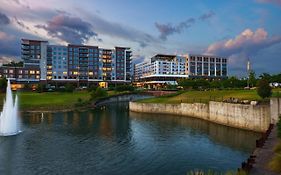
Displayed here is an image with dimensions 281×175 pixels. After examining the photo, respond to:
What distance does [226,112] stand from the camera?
55219 millimetres

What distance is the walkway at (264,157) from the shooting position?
2037cm

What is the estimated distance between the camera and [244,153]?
115ft

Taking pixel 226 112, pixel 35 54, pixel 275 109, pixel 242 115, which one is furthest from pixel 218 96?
pixel 35 54

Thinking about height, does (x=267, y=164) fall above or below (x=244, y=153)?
above

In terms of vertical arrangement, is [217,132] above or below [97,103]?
below

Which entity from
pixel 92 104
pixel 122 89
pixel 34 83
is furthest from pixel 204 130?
pixel 34 83

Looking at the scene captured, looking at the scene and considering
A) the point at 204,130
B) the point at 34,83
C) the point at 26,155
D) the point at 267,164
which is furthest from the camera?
the point at 34,83

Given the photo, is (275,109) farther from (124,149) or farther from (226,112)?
(124,149)

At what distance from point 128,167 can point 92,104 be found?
77300 mm

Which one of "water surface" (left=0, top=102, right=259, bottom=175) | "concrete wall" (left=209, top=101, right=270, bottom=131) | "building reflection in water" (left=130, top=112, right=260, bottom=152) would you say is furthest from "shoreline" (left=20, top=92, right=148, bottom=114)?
"concrete wall" (left=209, top=101, right=270, bottom=131)

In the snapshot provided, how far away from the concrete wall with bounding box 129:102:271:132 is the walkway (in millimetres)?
14373

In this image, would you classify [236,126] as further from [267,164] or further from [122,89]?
[122,89]

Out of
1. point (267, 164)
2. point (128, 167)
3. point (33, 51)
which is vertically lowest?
point (128, 167)

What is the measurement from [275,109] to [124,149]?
81.4 feet
